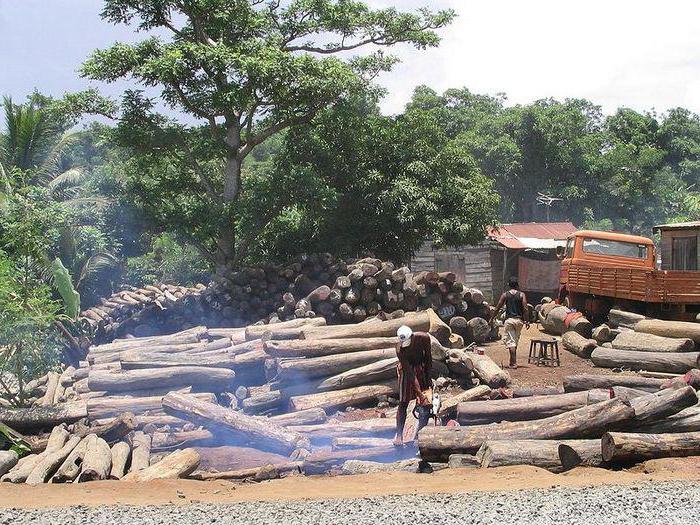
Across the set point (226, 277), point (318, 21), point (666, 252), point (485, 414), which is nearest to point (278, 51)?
point (318, 21)

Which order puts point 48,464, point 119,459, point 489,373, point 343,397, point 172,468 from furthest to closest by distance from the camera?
point 489,373 → point 343,397 → point 119,459 → point 48,464 → point 172,468

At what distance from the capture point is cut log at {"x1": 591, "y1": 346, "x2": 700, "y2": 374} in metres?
13.3

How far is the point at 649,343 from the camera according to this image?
581 inches

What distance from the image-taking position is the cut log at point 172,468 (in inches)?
344

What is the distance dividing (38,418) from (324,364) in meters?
4.48

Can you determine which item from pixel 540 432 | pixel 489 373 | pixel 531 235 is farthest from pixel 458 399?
pixel 531 235

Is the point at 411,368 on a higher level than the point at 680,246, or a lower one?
lower

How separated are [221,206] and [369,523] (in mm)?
13459

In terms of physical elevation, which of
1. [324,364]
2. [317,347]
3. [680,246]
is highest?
[680,246]

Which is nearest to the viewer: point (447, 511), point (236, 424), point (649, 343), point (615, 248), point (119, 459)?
point (447, 511)

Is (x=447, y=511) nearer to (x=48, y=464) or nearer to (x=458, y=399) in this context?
(x=458, y=399)

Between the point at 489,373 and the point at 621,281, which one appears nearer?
the point at 489,373

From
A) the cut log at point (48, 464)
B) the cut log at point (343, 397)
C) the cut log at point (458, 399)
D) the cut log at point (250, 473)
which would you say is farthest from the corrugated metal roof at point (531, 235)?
the cut log at point (48, 464)

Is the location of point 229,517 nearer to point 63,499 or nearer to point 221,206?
point 63,499
